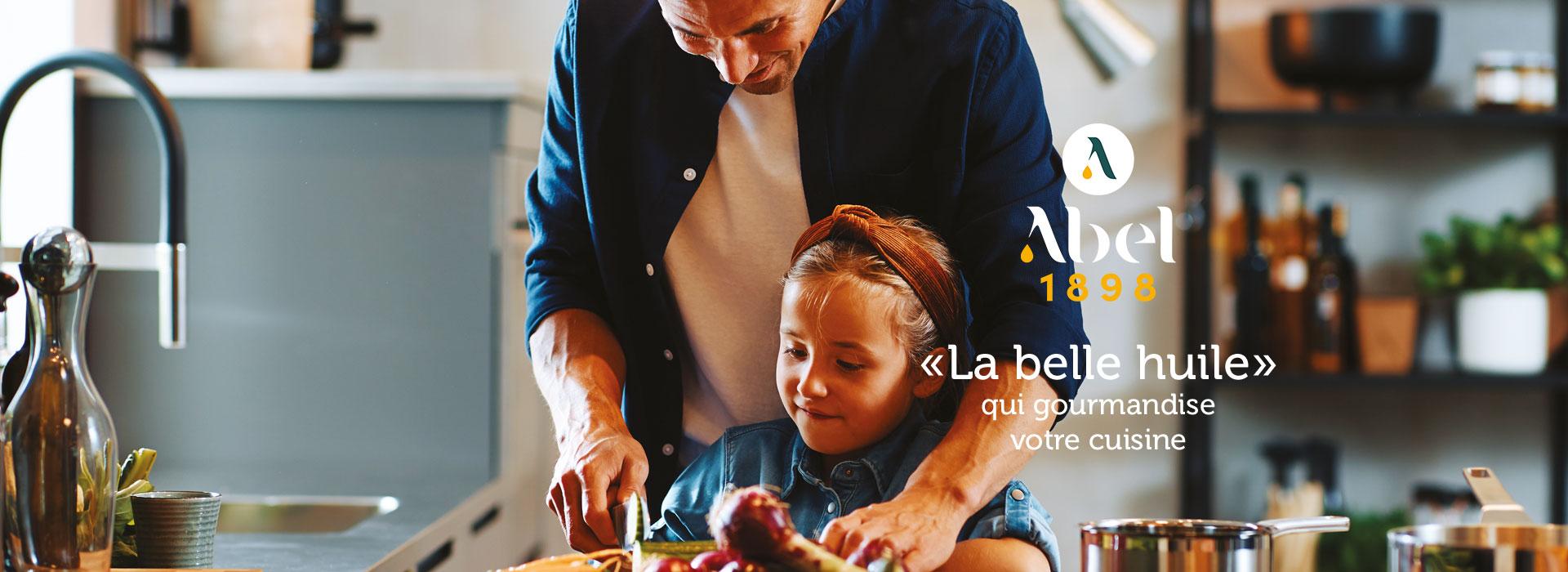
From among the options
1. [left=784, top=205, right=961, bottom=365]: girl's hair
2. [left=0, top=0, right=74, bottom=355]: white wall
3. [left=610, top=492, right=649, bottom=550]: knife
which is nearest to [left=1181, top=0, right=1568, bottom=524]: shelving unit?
[left=784, top=205, right=961, bottom=365]: girl's hair

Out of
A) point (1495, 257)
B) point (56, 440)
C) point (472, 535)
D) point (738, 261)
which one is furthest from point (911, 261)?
point (1495, 257)

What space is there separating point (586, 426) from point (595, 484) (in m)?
0.06

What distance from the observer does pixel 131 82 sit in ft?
4.24

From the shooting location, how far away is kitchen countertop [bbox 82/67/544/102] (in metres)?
1.86

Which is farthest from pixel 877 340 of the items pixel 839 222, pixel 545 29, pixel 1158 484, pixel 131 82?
pixel 131 82

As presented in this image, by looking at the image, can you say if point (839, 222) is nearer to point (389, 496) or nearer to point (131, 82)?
point (131, 82)

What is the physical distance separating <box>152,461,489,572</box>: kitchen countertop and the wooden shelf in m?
1.11

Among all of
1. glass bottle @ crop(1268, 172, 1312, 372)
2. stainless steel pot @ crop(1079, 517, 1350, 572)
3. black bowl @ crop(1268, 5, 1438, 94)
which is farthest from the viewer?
black bowl @ crop(1268, 5, 1438, 94)

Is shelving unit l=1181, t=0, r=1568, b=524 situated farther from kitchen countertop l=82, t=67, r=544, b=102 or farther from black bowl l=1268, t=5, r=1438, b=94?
kitchen countertop l=82, t=67, r=544, b=102

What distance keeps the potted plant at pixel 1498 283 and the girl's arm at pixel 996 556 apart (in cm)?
105

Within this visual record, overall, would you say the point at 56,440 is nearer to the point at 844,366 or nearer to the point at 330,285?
the point at 844,366

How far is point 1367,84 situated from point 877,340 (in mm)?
1469

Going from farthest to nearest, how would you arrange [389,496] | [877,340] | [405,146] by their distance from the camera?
1. [405,146]
2. [389,496]
3. [877,340]

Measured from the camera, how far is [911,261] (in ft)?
3.29
